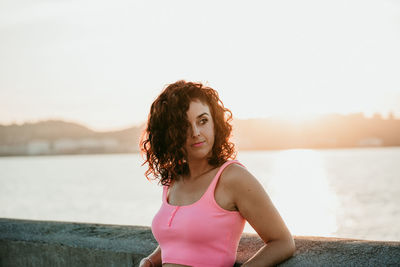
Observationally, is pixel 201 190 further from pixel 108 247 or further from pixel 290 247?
pixel 108 247

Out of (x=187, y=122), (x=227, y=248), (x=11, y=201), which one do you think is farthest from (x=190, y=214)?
(x=11, y=201)

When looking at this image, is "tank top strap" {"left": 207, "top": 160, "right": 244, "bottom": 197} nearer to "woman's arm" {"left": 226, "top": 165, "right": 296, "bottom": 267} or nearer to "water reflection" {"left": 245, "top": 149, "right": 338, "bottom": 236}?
"woman's arm" {"left": 226, "top": 165, "right": 296, "bottom": 267}

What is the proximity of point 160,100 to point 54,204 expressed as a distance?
46131 mm

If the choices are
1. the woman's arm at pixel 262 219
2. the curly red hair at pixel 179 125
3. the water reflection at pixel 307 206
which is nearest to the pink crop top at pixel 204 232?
the woman's arm at pixel 262 219

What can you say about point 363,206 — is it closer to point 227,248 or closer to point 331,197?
point 331,197

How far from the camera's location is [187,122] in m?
2.65

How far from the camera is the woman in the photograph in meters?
2.40

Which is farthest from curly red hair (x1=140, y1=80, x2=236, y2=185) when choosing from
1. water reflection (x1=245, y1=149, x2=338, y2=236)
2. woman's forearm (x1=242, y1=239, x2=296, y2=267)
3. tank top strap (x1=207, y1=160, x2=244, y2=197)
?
water reflection (x1=245, y1=149, x2=338, y2=236)

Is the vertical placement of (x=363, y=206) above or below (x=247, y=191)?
below

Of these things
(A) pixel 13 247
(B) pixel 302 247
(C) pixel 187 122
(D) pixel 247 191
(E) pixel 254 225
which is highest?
(C) pixel 187 122

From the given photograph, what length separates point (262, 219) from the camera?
93.4 inches

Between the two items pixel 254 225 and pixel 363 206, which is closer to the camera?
pixel 254 225

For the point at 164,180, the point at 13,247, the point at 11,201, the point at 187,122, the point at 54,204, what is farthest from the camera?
the point at 11,201

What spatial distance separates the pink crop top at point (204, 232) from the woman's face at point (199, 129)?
17 cm
